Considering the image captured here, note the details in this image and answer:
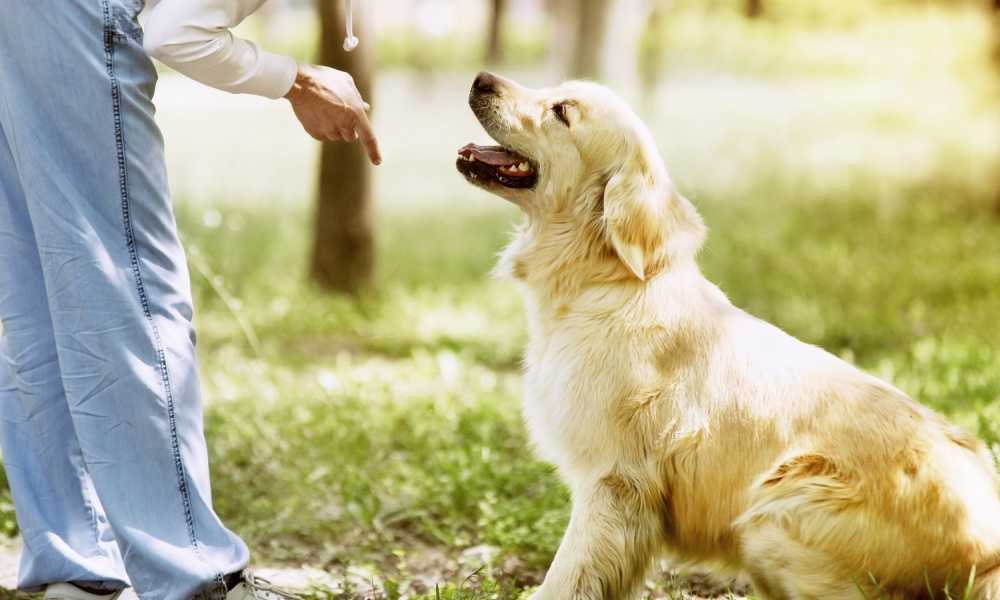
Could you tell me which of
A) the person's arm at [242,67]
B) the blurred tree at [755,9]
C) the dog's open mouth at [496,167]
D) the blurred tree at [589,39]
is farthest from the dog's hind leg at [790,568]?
the blurred tree at [755,9]

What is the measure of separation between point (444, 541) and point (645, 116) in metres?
10.2

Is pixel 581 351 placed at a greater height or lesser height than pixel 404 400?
greater

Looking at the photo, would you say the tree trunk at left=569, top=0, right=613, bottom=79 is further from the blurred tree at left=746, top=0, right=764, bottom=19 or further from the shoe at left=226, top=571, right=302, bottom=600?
the shoe at left=226, top=571, right=302, bottom=600

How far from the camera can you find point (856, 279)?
8094 mm

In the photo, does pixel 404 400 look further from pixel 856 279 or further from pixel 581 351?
pixel 856 279

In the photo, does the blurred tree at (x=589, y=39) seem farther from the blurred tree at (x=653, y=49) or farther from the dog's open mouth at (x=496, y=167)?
the dog's open mouth at (x=496, y=167)

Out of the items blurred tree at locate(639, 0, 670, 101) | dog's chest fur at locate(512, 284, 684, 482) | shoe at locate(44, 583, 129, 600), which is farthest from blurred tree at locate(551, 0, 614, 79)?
shoe at locate(44, 583, 129, 600)

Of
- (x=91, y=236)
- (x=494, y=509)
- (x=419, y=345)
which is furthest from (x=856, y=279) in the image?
(x=91, y=236)

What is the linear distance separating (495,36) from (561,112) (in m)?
14.2

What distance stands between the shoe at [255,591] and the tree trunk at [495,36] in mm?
14668

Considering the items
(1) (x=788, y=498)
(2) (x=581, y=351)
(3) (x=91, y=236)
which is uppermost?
(3) (x=91, y=236)

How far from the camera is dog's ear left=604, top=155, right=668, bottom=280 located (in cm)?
314

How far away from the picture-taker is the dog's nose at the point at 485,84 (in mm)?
3416

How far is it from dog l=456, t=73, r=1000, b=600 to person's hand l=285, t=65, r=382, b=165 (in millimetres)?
502
